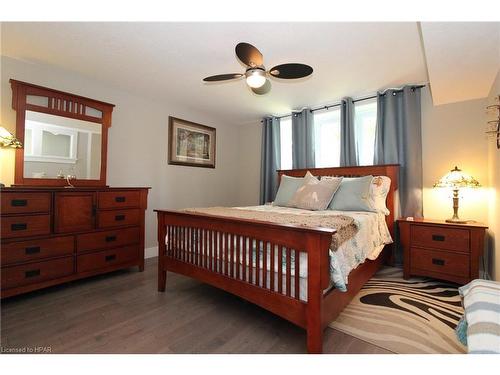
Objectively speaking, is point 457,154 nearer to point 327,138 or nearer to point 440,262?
point 440,262

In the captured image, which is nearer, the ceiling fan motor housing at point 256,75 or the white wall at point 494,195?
the ceiling fan motor housing at point 256,75

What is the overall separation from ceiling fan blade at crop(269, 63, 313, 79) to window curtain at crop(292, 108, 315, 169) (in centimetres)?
185

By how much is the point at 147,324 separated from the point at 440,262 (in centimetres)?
268

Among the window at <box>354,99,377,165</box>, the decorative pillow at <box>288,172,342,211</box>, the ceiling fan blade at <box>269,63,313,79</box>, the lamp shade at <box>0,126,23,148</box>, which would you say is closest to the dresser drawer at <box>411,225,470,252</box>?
the decorative pillow at <box>288,172,342,211</box>

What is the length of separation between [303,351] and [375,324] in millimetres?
631

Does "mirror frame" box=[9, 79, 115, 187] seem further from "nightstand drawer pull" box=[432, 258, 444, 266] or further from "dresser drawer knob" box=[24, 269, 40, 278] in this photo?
"nightstand drawer pull" box=[432, 258, 444, 266]

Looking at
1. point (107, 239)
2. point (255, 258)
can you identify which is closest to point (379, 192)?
point (255, 258)

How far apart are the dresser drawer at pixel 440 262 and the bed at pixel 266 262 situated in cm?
49

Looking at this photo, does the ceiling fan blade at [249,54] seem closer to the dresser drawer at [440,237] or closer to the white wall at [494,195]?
the white wall at [494,195]

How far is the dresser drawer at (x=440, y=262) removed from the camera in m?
2.26

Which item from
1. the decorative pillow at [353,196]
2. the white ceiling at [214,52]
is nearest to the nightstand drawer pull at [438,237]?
the decorative pillow at [353,196]

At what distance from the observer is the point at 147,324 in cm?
172
